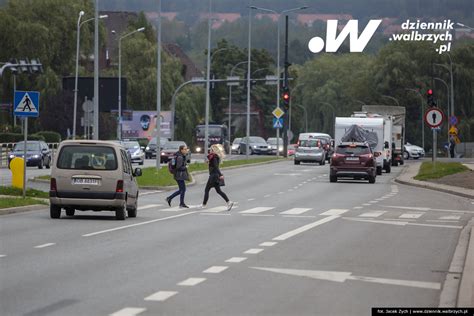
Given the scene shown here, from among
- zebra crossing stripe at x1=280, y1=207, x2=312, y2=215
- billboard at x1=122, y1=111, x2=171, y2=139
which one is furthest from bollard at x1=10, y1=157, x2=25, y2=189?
billboard at x1=122, y1=111, x2=171, y2=139

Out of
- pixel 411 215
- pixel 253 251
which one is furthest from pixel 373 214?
pixel 253 251

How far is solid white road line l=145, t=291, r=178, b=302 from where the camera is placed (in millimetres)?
13422

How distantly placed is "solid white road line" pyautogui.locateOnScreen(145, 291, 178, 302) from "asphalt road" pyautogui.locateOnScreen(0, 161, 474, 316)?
0.01m

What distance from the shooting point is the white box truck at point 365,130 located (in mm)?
66312

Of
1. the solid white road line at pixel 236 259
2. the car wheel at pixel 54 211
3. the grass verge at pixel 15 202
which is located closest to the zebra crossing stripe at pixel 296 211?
the grass verge at pixel 15 202

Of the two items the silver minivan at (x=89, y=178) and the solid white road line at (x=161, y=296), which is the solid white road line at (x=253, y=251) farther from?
the silver minivan at (x=89, y=178)

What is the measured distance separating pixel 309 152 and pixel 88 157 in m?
55.6

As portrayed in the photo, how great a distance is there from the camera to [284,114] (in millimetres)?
92375

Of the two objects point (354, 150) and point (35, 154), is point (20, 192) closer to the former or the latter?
point (354, 150)

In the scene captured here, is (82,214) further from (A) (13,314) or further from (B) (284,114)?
(B) (284,114)

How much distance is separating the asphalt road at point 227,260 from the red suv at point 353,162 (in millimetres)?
20699

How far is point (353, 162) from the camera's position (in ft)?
187

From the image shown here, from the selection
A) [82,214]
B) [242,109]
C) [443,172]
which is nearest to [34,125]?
[443,172]

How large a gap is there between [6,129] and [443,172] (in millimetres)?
45301
